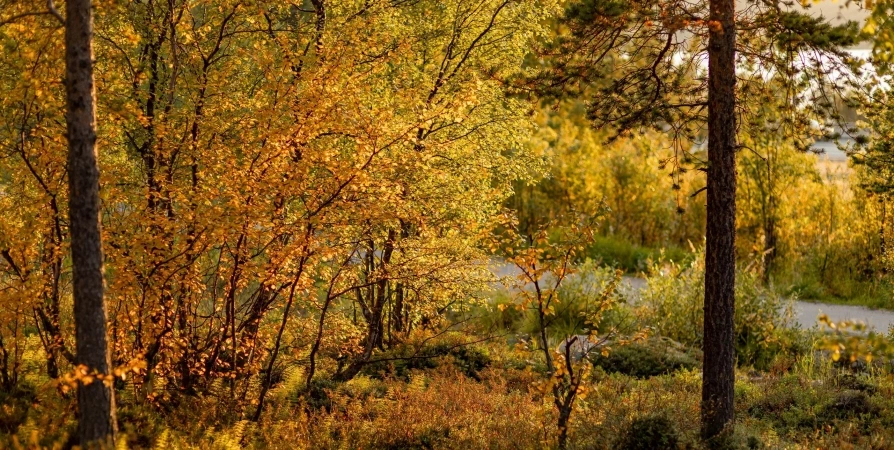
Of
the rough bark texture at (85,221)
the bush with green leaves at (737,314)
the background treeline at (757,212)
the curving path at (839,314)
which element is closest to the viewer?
the rough bark texture at (85,221)

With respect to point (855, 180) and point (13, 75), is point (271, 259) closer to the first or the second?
point (13, 75)

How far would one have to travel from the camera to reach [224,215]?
6.85 metres

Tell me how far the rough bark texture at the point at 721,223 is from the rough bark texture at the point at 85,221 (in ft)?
14.7

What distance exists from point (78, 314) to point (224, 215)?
5.51ft

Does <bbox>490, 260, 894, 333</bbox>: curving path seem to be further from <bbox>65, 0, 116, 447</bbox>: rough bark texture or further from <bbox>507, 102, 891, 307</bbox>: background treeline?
<bbox>65, 0, 116, 447</bbox>: rough bark texture

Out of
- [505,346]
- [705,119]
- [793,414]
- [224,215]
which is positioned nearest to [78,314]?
[224,215]

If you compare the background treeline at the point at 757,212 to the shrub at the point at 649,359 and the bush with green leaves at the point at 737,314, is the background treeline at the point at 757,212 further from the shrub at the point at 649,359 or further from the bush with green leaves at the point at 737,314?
the shrub at the point at 649,359

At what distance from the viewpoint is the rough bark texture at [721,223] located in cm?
685

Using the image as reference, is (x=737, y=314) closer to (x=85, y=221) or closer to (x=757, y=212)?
(x=757, y=212)

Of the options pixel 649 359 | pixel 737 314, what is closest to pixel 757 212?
pixel 737 314

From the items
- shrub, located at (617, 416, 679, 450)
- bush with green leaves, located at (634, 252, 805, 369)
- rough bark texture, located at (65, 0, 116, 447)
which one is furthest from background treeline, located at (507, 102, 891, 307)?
rough bark texture, located at (65, 0, 116, 447)

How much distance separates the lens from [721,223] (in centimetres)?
688

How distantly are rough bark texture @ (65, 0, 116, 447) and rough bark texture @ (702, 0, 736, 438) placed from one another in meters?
4.49

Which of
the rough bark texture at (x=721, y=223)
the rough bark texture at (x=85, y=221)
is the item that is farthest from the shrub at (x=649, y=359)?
the rough bark texture at (x=85, y=221)
